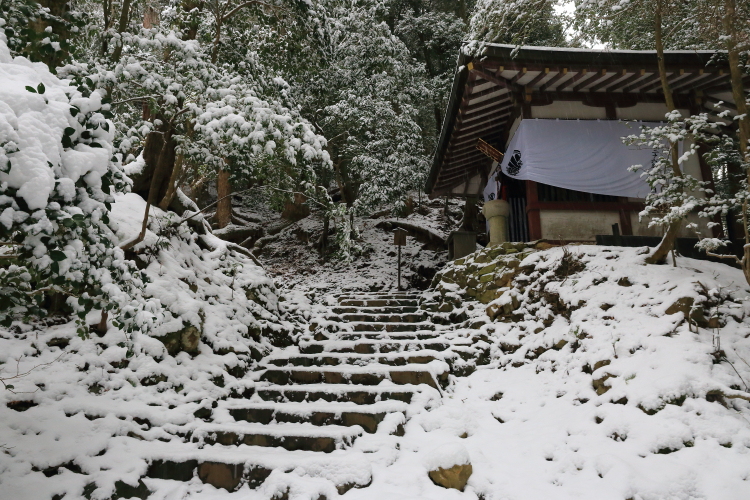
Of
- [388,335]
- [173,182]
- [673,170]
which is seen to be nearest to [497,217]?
[388,335]

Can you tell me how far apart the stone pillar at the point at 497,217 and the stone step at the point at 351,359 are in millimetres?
3802

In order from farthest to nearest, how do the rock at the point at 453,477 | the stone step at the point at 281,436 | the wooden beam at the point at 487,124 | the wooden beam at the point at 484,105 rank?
the wooden beam at the point at 487,124 → the wooden beam at the point at 484,105 → the stone step at the point at 281,436 → the rock at the point at 453,477

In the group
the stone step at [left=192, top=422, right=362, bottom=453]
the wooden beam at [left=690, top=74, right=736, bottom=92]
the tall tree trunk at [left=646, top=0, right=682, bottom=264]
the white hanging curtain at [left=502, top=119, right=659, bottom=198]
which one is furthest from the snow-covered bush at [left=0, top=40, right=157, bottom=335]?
the wooden beam at [left=690, top=74, right=736, bottom=92]

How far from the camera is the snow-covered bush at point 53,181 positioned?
1.88 metres

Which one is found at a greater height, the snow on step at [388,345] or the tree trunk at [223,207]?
the tree trunk at [223,207]

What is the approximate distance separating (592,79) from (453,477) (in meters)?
7.10

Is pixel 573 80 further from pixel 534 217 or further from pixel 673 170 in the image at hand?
pixel 673 170

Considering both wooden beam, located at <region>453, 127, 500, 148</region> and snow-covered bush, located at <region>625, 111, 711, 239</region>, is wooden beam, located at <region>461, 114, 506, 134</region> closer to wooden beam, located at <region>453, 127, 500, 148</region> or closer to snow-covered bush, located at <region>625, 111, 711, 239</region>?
wooden beam, located at <region>453, 127, 500, 148</region>

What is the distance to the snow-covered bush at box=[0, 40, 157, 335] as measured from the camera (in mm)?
1875

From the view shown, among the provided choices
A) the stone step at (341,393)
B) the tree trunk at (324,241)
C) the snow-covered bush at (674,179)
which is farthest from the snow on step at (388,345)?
the tree trunk at (324,241)

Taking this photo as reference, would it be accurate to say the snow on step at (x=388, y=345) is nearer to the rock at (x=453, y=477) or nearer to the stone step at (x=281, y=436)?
the stone step at (x=281, y=436)

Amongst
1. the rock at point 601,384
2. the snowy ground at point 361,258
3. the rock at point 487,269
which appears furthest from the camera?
the snowy ground at point 361,258

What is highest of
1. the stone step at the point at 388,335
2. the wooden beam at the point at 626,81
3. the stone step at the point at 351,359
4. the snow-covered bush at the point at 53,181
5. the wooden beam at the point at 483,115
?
the wooden beam at the point at 483,115

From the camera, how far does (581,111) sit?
7.68 m
